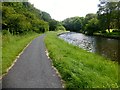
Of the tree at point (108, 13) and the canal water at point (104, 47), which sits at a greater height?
the tree at point (108, 13)

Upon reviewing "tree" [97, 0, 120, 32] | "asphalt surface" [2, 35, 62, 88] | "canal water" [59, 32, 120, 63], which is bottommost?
"canal water" [59, 32, 120, 63]

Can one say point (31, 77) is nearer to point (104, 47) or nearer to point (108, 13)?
point (104, 47)

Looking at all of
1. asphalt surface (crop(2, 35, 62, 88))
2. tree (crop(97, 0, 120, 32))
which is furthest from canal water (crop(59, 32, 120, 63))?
tree (crop(97, 0, 120, 32))

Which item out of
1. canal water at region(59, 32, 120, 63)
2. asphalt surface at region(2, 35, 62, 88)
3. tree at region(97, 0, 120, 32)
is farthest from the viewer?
tree at region(97, 0, 120, 32)

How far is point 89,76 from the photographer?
13.5 metres

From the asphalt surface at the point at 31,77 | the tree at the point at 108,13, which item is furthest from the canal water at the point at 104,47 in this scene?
the tree at the point at 108,13

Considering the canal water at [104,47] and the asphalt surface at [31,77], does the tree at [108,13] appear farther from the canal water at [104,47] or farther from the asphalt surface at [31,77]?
the asphalt surface at [31,77]

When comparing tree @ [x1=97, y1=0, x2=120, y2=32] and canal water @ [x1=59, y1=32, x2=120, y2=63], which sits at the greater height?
tree @ [x1=97, y1=0, x2=120, y2=32]

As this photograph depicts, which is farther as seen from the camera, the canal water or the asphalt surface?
the canal water

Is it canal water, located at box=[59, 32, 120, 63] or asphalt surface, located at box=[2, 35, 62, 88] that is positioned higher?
asphalt surface, located at box=[2, 35, 62, 88]

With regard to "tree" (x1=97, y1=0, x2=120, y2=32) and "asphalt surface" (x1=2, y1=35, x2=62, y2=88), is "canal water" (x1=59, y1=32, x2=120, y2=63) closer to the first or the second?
"asphalt surface" (x1=2, y1=35, x2=62, y2=88)

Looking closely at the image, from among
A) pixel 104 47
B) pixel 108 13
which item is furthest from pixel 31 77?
pixel 108 13

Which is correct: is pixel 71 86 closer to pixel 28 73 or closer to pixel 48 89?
pixel 48 89

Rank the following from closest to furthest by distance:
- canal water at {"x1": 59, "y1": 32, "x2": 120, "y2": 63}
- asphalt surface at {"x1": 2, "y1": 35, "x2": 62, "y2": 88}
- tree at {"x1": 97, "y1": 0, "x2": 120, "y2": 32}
→ 1. asphalt surface at {"x1": 2, "y1": 35, "x2": 62, "y2": 88}
2. canal water at {"x1": 59, "y1": 32, "x2": 120, "y2": 63}
3. tree at {"x1": 97, "y1": 0, "x2": 120, "y2": 32}
